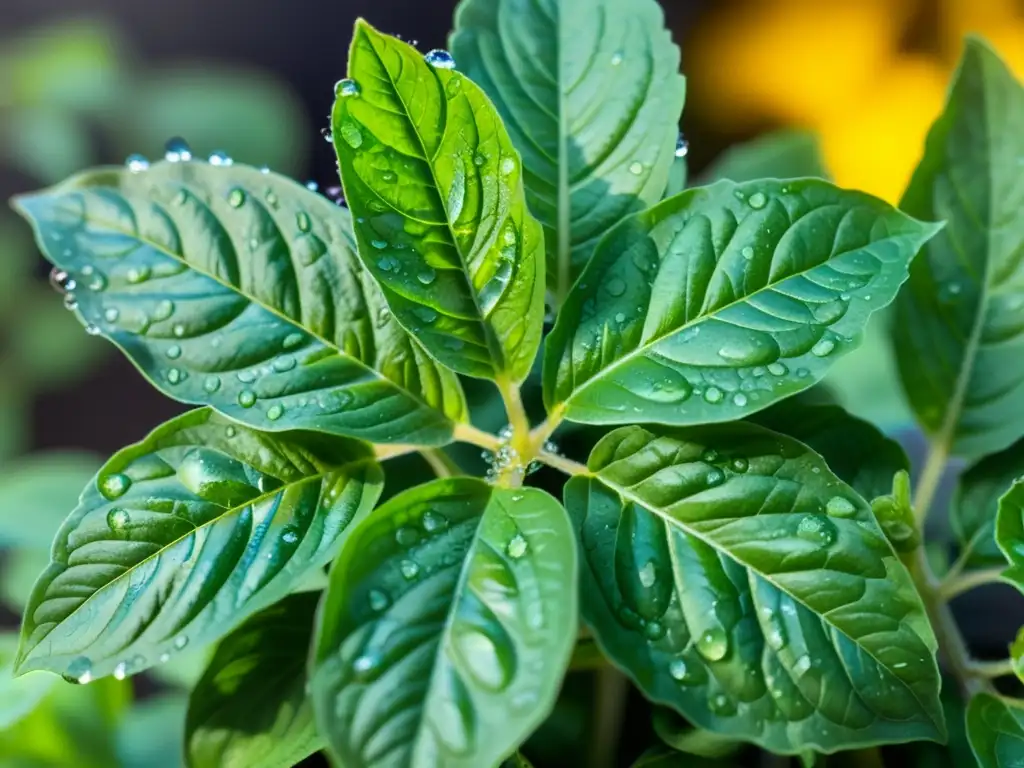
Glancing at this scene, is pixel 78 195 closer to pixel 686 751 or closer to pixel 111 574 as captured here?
pixel 111 574

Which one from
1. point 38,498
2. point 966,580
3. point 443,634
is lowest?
point 38,498

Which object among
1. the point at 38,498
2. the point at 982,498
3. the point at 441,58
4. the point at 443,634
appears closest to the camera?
the point at 443,634

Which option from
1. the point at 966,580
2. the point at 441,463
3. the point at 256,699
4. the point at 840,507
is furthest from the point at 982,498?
the point at 256,699

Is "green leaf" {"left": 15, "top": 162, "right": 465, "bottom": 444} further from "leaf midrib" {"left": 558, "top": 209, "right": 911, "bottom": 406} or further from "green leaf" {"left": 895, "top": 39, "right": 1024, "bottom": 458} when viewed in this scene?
"green leaf" {"left": 895, "top": 39, "right": 1024, "bottom": 458}

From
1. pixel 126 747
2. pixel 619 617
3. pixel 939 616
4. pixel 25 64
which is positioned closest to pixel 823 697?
pixel 619 617

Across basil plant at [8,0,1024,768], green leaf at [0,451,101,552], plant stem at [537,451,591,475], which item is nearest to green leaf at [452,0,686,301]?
basil plant at [8,0,1024,768]

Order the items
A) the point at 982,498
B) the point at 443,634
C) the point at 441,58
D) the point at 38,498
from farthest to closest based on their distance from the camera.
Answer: the point at 38,498 → the point at 982,498 → the point at 441,58 → the point at 443,634

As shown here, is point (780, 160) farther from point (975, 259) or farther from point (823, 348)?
point (823, 348)
